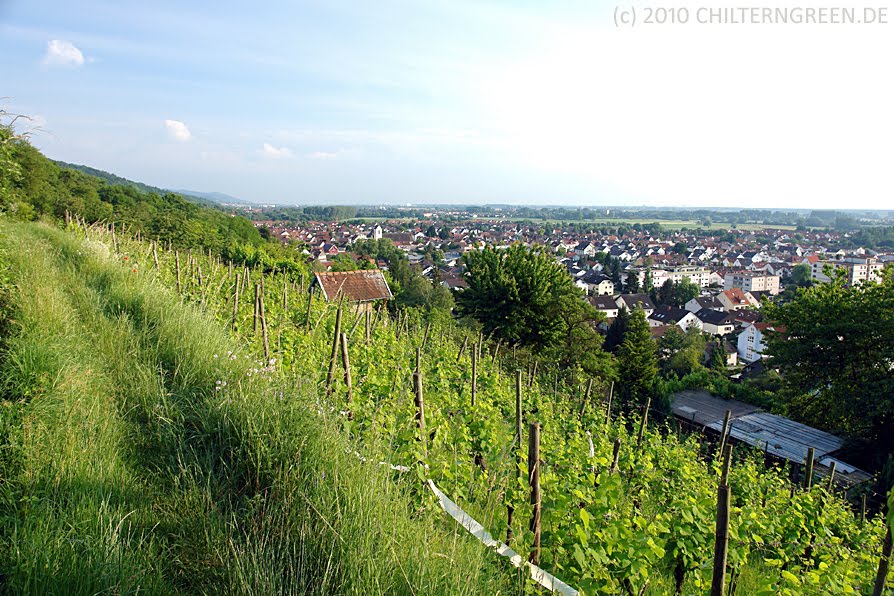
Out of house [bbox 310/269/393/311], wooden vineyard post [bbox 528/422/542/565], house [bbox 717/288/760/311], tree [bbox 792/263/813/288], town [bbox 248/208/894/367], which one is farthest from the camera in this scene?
tree [bbox 792/263/813/288]

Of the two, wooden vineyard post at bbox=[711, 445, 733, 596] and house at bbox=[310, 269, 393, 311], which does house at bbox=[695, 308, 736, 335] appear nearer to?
house at bbox=[310, 269, 393, 311]

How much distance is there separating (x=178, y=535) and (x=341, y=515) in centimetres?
90

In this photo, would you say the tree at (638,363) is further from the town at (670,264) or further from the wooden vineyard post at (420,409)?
the wooden vineyard post at (420,409)

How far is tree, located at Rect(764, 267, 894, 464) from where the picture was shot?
14055 mm

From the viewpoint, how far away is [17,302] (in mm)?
4844

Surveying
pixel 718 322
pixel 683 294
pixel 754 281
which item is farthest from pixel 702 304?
pixel 754 281

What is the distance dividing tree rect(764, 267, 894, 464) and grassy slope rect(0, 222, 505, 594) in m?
15.9

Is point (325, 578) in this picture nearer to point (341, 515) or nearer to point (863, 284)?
point (341, 515)

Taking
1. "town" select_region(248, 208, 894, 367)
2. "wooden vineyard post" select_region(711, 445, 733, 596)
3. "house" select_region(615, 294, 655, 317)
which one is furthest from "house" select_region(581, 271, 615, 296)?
"wooden vineyard post" select_region(711, 445, 733, 596)

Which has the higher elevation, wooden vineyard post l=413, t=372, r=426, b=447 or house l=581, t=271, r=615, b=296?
wooden vineyard post l=413, t=372, r=426, b=447

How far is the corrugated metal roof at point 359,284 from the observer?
2344 centimetres

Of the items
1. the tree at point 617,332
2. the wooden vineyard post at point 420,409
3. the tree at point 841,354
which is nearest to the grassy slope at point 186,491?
the wooden vineyard post at point 420,409

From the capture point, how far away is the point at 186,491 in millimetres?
2924

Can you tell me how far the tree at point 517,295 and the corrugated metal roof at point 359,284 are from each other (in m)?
6.52
